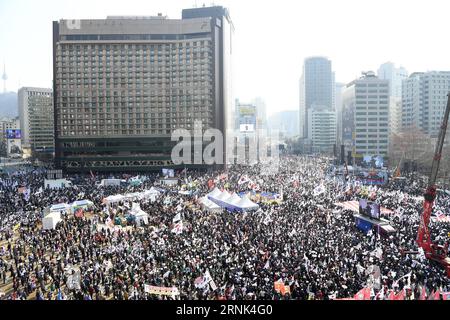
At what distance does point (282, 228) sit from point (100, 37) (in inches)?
2725

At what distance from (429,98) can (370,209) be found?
356 feet

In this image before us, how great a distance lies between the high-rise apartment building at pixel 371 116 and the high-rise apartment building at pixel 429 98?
12.4 metres

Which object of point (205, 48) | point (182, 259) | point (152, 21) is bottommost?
point (182, 259)

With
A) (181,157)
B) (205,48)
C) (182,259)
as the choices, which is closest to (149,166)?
(181,157)

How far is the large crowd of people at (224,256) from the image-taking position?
15.1 meters

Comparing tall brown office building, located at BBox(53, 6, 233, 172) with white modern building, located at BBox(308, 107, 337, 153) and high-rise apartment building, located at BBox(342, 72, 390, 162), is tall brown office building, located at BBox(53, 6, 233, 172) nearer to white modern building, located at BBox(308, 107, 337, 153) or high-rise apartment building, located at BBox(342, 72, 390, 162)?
high-rise apartment building, located at BBox(342, 72, 390, 162)

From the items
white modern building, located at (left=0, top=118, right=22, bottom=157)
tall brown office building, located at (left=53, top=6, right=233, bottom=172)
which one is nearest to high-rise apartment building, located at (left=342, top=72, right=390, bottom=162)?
tall brown office building, located at (left=53, top=6, right=233, bottom=172)

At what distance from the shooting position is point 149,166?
3007 inches

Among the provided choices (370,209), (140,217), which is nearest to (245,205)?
(140,217)

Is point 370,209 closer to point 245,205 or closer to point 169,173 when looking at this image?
point 245,205

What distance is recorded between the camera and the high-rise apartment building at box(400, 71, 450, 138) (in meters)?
114

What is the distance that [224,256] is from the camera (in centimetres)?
1878

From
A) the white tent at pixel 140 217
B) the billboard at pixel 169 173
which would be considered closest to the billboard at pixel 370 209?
the white tent at pixel 140 217
